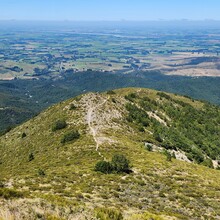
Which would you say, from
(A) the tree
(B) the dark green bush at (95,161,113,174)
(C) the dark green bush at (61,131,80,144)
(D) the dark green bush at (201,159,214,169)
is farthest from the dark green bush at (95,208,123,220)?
(D) the dark green bush at (201,159,214,169)

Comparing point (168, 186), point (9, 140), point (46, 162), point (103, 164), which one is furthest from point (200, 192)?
point (9, 140)

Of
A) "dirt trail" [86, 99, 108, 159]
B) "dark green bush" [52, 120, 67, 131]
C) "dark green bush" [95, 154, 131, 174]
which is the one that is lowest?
"dark green bush" [52, 120, 67, 131]

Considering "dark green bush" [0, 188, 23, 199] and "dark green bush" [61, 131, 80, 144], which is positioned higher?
"dark green bush" [0, 188, 23, 199]

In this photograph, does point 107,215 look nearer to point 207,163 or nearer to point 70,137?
point 70,137

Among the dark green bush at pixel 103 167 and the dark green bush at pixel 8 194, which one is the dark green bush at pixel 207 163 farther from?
the dark green bush at pixel 8 194

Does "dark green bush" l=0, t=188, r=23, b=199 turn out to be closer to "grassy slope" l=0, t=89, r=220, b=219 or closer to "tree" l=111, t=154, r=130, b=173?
"grassy slope" l=0, t=89, r=220, b=219

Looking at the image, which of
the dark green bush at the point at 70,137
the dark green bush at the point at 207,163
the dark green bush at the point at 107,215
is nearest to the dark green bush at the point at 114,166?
the dark green bush at the point at 70,137

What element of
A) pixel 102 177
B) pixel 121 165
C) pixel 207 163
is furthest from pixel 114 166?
pixel 207 163

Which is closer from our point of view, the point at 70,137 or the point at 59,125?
the point at 70,137
